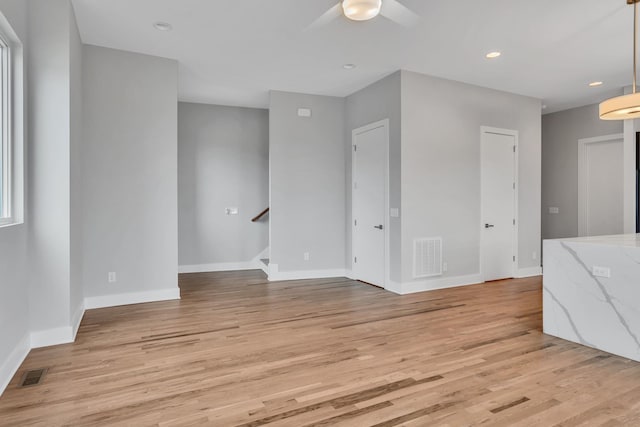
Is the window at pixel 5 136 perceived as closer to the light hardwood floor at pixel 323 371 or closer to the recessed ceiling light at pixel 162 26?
the light hardwood floor at pixel 323 371

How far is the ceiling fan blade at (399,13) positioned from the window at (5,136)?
2887 millimetres

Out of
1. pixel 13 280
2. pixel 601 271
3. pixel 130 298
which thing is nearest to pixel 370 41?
pixel 601 271

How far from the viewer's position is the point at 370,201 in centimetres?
554

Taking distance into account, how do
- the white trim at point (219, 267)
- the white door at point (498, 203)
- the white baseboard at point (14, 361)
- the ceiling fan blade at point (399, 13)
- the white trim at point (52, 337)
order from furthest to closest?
the white trim at point (219, 267) < the white door at point (498, 203) < the ceiling fan blade at point (399, 13) < the white trim at point (52, 337) < the white baseboard at point (14, 361)

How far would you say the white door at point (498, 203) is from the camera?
5.64 m

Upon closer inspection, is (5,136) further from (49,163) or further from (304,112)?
(304,112)

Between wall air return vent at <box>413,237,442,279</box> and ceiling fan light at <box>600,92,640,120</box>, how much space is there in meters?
2.39

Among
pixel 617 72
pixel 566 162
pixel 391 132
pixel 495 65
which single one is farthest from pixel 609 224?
pixel 391 132

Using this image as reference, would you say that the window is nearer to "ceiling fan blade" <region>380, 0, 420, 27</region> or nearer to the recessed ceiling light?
the recessed ceiling light

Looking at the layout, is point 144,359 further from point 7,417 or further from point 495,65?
point 495,65

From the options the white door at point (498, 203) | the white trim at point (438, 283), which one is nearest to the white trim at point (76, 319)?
the white trim at point (438, 283)

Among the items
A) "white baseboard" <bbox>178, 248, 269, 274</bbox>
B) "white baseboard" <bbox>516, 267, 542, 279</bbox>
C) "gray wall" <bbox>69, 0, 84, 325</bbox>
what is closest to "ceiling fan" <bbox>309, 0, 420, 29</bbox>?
"gray wall" <bbox>69, 0, 84, 325</bbox>

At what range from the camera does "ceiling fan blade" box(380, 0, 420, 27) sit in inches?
127

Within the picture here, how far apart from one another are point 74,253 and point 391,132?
3861 mm
